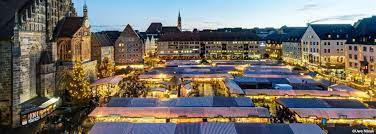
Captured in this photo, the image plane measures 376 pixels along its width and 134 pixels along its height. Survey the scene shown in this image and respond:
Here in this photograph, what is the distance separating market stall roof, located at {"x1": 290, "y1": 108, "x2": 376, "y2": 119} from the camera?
24.2 meters

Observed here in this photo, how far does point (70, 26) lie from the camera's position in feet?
128

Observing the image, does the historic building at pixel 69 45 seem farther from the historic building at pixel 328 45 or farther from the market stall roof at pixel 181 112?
the historic building at pixel 328 45

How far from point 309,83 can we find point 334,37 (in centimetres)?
3278

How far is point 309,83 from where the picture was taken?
133 feet

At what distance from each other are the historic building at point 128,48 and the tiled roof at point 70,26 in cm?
3787

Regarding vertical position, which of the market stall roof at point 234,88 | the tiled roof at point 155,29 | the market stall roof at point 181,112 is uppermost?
the tiled roof at point 155,29

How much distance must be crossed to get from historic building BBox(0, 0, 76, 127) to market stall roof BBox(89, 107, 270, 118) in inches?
310

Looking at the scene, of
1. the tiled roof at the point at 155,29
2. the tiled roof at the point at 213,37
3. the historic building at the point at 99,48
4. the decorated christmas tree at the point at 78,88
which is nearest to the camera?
the decorated christmas tree at the point at 78,88

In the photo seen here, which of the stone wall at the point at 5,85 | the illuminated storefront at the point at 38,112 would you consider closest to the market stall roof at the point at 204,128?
the illuminated storefront at the point at 38,112

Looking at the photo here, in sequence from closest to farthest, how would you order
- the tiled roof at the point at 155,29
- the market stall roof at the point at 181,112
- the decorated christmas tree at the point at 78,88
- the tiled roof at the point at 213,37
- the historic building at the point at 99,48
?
the market stall roof at the point at 181,112
the decorated christmas tree at the point at 78,88
the historic building at the point at 99,48
the tiled roof at the point at 213,37
the tiled roof at the point at 155,29

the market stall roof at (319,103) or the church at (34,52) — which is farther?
the church at (34,52)

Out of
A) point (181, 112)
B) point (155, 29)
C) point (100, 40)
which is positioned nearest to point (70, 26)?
point (181, 112)

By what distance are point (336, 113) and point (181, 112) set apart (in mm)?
11511

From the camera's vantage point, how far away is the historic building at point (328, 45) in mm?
67500
